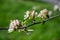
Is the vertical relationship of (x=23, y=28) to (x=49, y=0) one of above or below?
above

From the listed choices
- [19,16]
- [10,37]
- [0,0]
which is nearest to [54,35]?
[10,37]

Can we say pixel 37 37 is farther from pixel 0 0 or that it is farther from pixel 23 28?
pixel 0 0

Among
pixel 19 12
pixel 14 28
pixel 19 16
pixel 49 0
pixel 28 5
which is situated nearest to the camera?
pixel 14 28

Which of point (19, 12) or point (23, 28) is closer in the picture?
point (23, 28)

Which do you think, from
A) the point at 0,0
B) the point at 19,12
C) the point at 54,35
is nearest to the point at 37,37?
the point at 54,35

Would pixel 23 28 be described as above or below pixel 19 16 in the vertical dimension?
above

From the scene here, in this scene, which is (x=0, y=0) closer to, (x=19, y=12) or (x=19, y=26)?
(x=19, y=12)

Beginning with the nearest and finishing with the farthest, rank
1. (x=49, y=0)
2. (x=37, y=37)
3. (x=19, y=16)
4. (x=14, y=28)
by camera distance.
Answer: (x=14, y=28), (x=37, y=37), (x=19, y=16), (x=49, y=0)

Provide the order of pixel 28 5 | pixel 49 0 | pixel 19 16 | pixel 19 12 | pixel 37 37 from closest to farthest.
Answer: pixel 37 37 → pixel 19 16 → pixel 19 12 → pixel 28 5 → pixel 49 0

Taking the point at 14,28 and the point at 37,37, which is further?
the point at 37,37

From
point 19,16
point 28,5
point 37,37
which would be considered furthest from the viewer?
point 28,5
